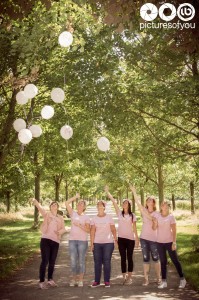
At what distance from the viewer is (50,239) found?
7855 millimetres

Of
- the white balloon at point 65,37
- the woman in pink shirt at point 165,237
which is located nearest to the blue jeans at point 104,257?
the woman in pink shirt at point 165,237

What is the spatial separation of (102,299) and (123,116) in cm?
597

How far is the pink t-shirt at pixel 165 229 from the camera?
7.82 metres

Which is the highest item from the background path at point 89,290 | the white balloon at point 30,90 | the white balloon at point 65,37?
the white balloon at point 65,37

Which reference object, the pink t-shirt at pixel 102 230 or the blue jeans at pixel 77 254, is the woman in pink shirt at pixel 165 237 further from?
the blue jeans at pixel 77 254

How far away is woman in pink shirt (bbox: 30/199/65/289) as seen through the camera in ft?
25.5

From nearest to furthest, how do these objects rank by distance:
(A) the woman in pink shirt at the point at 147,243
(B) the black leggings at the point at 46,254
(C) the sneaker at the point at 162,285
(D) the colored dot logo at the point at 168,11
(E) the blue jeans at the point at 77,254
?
(D) the colored dot logo at the point at 168,11
(C) the sneaker at the point at 162,285
(B) the black leggings at the point at 46,254
(E) the blue jeans at the point at 77,254
(A) the woman in pink shirt at the point at 147,243

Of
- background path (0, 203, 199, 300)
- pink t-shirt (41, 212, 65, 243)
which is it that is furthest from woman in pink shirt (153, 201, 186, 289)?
pink t-shirt (41, 212, 65, 243)

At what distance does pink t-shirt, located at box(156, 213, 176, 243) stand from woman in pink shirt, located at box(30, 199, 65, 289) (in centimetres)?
224

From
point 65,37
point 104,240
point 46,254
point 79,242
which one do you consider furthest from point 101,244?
point 65,37

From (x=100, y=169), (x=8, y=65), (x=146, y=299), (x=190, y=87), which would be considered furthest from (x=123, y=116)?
(x=100, y=169)

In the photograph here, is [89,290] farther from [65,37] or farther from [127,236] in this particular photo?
[65,37]

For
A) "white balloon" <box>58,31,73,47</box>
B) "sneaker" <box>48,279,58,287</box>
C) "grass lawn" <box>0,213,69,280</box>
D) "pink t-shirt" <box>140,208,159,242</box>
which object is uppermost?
"white balloon" <box>58,31,73,47</box>

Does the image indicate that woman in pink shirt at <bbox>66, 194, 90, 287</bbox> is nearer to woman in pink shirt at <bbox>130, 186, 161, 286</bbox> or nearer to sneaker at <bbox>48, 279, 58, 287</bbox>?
sneaker at <bbox>48, 279, 58, 287</bbox>
